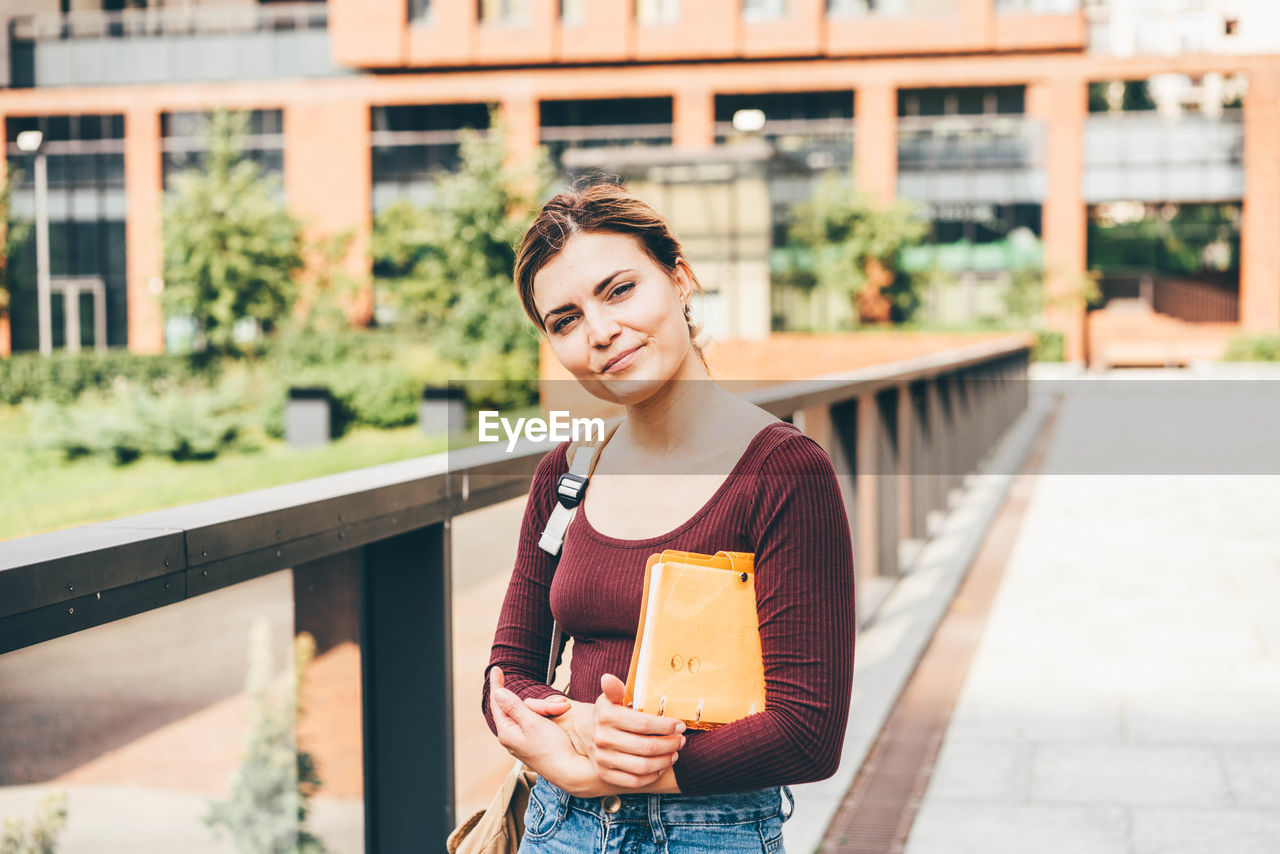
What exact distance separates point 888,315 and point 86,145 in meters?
28.5

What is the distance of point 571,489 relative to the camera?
1.85 m

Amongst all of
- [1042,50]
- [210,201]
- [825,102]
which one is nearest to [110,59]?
[210,201]

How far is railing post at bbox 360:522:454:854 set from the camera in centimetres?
285

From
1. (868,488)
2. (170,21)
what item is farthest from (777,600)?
(170,21)

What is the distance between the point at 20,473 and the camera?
2525cm

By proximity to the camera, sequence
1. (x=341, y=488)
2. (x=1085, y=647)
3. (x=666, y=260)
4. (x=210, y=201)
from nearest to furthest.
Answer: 1. (x=666, y=260)
2. (x=341, y=488)
3. (x=1085, y=647)
4. (x=210, y=201)

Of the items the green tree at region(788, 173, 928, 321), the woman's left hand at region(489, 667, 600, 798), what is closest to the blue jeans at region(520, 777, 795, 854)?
the woman's left hand at region(489, 667, 600, 798)

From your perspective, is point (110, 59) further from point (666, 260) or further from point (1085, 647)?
point (666, 260)

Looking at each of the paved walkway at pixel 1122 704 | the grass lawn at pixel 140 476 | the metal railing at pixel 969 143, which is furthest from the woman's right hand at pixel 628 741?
the metal railing at pixel 969 143

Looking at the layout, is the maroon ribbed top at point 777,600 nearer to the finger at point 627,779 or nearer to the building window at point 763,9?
the finger at point 627,779

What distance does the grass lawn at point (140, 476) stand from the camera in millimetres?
21031

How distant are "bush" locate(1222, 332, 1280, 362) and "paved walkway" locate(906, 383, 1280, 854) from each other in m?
32.2

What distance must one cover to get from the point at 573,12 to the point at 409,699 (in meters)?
44.3

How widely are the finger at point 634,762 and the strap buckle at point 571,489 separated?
0.39 meters
